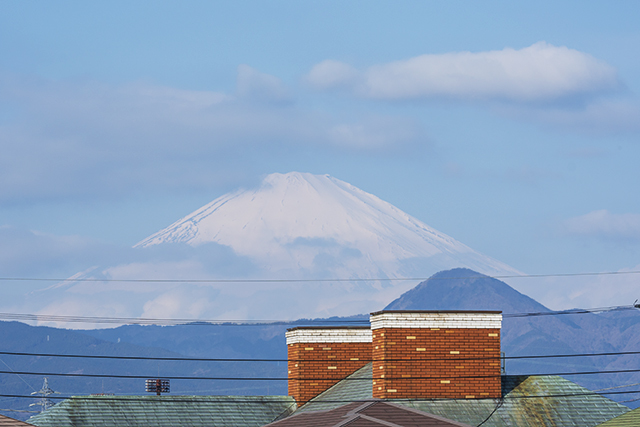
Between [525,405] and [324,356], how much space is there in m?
8.16

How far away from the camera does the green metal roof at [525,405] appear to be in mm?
34812

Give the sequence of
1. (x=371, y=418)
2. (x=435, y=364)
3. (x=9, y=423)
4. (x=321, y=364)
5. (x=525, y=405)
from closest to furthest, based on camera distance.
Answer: (x=9, y=423) → (x=371, y=418) → (x=525, y=405) → (x=435, y=364) → (x=321, y=364)

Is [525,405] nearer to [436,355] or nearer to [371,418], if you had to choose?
[436,355]

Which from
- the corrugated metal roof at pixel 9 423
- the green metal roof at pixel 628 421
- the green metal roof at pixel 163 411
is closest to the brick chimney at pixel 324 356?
the green metal roof at pixel 163 411

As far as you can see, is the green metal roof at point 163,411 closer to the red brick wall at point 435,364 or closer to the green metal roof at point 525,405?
the green metal roof at point 525,405

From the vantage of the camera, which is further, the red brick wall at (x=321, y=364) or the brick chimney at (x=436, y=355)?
the red brick wall at (x=321, y=364)

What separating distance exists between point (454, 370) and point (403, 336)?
6.78 ft

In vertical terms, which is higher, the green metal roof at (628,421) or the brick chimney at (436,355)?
the brick chimney at (436,355)

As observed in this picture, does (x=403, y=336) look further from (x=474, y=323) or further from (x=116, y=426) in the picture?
(x=116, y=426)

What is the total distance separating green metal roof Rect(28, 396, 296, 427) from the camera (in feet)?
117

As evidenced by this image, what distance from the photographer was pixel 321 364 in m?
40.3

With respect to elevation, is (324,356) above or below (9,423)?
above

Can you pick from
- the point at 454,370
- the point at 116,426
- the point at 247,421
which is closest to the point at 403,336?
the point at 454,370

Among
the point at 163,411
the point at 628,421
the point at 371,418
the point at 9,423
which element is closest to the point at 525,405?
the point at 371,418
